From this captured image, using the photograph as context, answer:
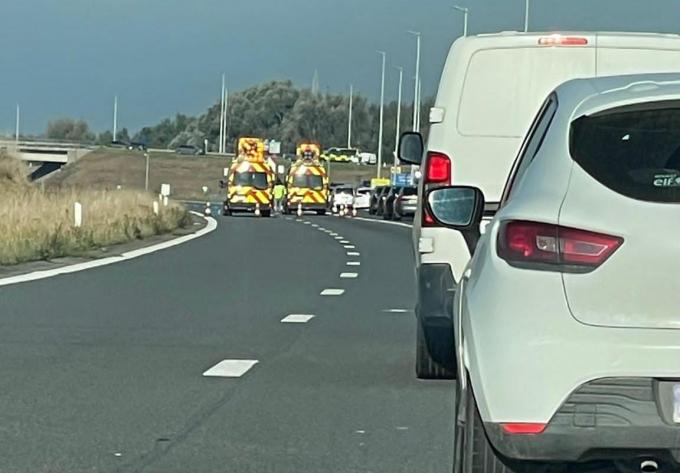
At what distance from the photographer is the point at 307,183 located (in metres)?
68.4

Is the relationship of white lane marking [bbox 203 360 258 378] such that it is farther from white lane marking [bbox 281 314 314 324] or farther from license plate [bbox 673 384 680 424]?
license plate [bbox 673 384 680 424]

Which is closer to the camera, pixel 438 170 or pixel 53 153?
pixel 438 170

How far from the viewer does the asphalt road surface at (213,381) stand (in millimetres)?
8258

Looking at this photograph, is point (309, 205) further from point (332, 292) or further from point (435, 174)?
point (435, 174)

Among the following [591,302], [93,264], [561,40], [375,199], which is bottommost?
[375,199]

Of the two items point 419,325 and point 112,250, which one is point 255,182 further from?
point 419,325

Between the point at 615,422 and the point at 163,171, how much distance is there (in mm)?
135654

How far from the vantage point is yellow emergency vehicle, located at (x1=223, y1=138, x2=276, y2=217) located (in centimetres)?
6309

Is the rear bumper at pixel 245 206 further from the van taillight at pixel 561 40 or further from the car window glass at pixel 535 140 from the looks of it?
the car window glass at pixel 535 140

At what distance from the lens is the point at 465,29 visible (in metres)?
61.3

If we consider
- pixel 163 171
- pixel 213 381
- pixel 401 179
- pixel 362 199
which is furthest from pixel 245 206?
pixel 163 171

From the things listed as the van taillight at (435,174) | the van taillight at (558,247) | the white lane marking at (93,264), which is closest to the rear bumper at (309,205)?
the white lane marking at (93,264)

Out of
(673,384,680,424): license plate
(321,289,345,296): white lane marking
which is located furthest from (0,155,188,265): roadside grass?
(673,384,680,424): license plate

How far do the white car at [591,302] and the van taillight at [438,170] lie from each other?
414 cm
